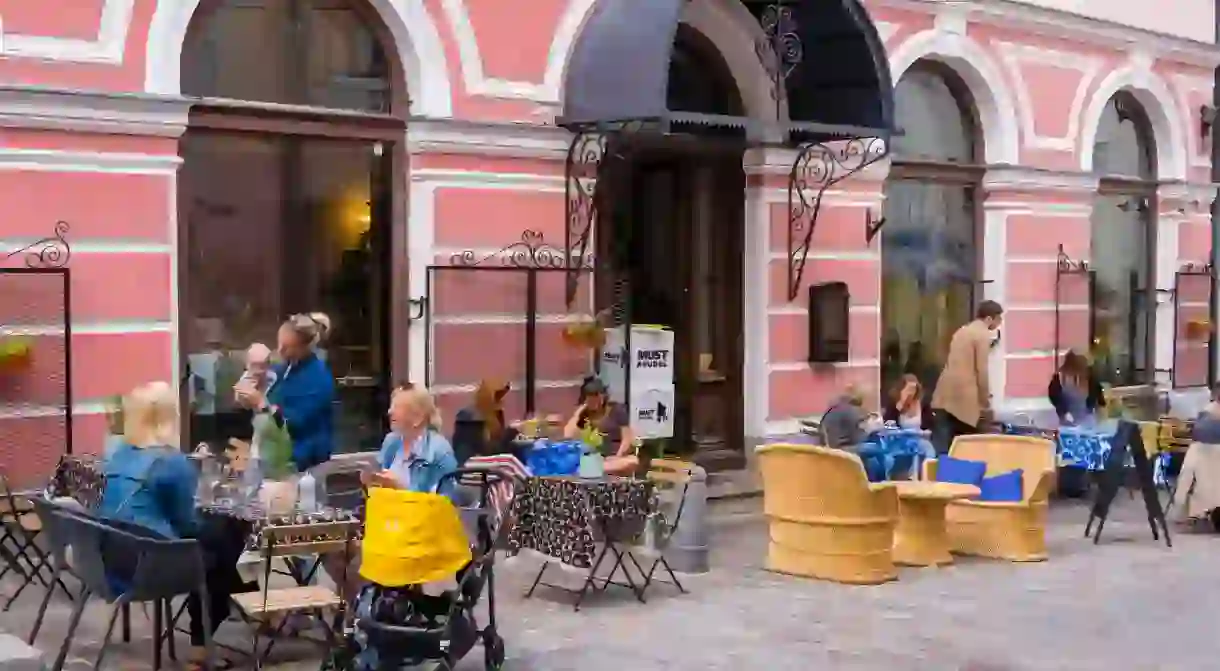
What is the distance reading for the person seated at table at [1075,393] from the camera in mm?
13930

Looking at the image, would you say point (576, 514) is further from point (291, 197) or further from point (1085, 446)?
point (1085, 446)

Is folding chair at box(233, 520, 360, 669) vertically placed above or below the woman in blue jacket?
below

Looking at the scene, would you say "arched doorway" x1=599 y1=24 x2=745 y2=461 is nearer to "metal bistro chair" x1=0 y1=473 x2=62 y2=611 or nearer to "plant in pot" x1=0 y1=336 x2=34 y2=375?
"plant in pot" x1=0 y1=336 x2=34 y2=375

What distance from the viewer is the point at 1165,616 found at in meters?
8.95

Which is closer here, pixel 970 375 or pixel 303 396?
pixel 303 396

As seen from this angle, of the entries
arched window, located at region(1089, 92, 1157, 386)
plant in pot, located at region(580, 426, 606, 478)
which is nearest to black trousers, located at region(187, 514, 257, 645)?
plant in pot, located at region(580, 426, 606, 478)

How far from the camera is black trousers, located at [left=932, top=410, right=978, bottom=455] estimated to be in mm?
13273

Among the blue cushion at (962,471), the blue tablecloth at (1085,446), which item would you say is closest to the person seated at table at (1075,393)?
the blue tablecloth at (1085,446)

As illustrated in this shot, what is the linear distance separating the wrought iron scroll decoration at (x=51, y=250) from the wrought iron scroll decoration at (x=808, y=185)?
622 cm

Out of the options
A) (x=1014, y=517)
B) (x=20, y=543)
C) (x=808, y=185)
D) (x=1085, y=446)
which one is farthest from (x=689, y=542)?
(x=1085, y=446)

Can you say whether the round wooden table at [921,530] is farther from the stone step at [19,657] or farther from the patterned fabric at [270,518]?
the stone step at [19,657]

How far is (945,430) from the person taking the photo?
13422 millimetres

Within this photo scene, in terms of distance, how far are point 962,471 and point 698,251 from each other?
3.46 meters

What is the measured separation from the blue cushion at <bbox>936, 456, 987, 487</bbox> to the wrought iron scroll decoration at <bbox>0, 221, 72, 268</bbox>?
595 centimetres
